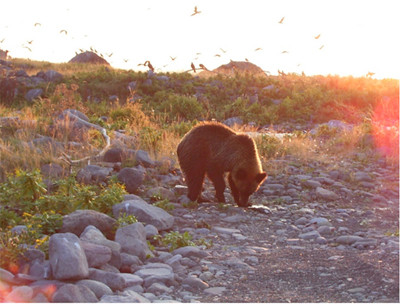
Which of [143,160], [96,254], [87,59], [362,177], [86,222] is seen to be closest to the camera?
[96,254]

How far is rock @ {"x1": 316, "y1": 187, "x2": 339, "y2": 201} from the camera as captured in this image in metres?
9.98

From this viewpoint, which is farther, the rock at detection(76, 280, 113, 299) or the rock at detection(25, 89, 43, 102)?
the rock at detection(25, 89, 43, 102)

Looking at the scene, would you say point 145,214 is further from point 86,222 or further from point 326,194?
point 326,194

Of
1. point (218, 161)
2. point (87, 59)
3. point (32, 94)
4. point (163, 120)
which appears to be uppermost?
point (87, 59)

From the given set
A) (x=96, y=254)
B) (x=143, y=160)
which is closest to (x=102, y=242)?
(x=96, y=254)

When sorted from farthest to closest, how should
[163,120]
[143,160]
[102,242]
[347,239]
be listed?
1. [163,120]
2. [143,160]
3. [347,239]
4. [102,242]

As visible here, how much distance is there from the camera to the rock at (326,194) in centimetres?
998

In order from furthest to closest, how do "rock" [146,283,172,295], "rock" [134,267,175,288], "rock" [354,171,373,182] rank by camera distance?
1. "rock" [354,171,373,182]
2. "rock" [134,267,175,288]
3. "rock" [146,283,172,295]

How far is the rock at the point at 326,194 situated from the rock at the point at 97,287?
6043mm

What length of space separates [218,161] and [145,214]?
2.16 m

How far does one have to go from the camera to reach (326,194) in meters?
10.0

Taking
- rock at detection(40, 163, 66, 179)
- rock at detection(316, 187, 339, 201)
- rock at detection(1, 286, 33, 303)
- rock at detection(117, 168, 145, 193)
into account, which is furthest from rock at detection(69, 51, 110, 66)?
rock at detection(1, 286, 33, 303)

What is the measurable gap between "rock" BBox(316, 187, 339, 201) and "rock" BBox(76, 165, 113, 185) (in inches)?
161

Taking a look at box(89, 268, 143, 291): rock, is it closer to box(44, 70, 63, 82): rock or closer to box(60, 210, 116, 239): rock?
box(60, 210, 116, 239): rock
